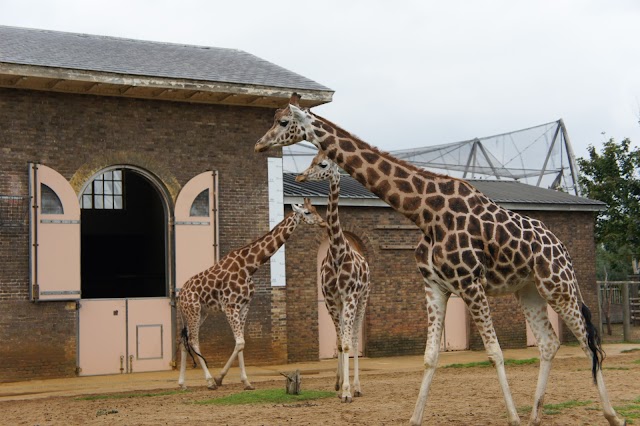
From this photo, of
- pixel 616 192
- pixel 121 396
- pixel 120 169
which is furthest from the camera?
pixel 616 192

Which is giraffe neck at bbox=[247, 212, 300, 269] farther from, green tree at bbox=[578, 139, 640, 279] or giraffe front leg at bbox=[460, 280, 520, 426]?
green tree at bbox=[578, 139, 640, 279]

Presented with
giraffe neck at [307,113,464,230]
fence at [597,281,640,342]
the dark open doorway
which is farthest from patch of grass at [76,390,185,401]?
fence at [597,281,640,342]

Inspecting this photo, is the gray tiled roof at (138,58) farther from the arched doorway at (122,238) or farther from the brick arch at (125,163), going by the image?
the arched doorway at (122,238)

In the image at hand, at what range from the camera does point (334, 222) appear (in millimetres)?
12398

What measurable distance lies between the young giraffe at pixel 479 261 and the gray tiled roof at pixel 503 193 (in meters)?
9.57

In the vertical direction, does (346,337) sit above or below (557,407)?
above

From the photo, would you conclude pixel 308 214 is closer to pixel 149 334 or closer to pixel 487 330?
pixel 149 334

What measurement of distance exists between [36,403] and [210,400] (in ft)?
9.02

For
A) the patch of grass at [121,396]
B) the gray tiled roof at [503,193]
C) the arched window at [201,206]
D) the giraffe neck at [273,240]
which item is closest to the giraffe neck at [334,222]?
the giraffe neck at [273,240]

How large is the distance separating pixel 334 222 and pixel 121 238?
1168 cm

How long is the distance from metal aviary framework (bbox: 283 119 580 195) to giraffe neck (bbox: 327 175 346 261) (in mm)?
15011

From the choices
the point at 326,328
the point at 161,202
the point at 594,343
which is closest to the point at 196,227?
the point at 161,202

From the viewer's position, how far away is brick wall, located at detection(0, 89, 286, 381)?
50.2 feet

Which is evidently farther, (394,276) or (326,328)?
(394,276)
